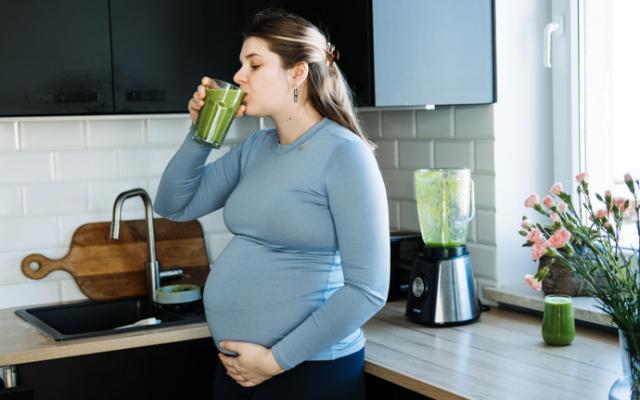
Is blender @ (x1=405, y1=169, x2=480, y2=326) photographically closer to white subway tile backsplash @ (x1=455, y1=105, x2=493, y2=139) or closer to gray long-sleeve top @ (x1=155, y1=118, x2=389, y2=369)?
white subway tile backsplash @ (x1=455, y1=105, x2=493, y2=139)

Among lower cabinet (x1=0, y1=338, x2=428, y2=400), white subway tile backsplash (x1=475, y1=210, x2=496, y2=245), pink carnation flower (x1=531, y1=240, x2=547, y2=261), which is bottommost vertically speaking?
lower cabinet (x1=0, y1=338, x2=428, y2=400)

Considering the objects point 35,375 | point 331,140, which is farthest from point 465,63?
point 35,375

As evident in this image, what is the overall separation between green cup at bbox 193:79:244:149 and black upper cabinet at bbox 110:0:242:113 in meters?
0.59

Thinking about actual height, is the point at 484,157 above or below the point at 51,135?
below

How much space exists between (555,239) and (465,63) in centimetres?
114

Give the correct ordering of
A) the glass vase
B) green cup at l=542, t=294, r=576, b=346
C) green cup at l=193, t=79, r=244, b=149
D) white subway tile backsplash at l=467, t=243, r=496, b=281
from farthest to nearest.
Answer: white subway tile backsplash at l=467, t=243, r=496, b=281, green cup at l=542, t=294, r=576, b=346, green cup at l=193, t=79, r=244, b=149, the glass vase

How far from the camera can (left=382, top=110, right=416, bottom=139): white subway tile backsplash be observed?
3.02 meters

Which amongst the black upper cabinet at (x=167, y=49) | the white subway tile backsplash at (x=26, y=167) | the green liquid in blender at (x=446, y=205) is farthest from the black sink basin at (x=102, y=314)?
the green liquid in blender at (x=446, y=205)

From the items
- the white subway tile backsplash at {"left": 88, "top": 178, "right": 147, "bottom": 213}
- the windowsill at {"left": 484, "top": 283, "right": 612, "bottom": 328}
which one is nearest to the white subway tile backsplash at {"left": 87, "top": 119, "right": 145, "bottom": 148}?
the white subway tile backsplash at {"left": 88, "top": 178, "right": 147, "bottom": 213}

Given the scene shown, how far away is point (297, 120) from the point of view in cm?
212

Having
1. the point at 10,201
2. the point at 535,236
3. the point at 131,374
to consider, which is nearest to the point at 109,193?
the point at 10,201

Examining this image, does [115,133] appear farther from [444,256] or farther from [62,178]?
[444,256]

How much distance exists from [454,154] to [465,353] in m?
0.79

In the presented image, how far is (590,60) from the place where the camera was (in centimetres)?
266
